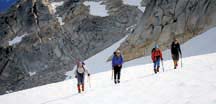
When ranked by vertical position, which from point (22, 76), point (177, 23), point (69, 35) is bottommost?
point (22, 76)

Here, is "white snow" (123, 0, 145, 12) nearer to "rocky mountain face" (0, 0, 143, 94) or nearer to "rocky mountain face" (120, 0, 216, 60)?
"rocky mountain face" (0, 0, 143, 94)

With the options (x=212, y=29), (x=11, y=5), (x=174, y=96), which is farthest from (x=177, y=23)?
(x=11, y=5)

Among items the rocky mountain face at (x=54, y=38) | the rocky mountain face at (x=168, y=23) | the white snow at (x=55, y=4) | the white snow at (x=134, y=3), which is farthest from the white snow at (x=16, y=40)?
the rocky mountain face at (x=168, y=23)

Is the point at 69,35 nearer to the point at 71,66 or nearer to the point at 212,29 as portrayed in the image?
the point at 71,66

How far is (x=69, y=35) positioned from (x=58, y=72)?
16.2m

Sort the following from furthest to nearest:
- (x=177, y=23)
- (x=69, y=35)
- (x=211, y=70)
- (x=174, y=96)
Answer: (x=69, y=35)
(x=177, y=23)
(x=211, y=70)
(x=174, y=96)

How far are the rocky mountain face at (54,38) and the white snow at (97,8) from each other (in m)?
1.08

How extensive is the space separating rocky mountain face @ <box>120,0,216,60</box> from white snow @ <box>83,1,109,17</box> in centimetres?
3468

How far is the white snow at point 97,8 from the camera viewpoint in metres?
97.2

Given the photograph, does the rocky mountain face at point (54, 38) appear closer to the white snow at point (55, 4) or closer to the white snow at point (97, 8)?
the white snow at point (55, 4)

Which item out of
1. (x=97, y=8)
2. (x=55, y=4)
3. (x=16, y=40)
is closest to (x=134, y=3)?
(x=97, y=8)

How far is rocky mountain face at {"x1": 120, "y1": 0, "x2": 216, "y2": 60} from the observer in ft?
162

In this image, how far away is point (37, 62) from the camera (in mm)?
91188

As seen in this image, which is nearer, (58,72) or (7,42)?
(58,72)
